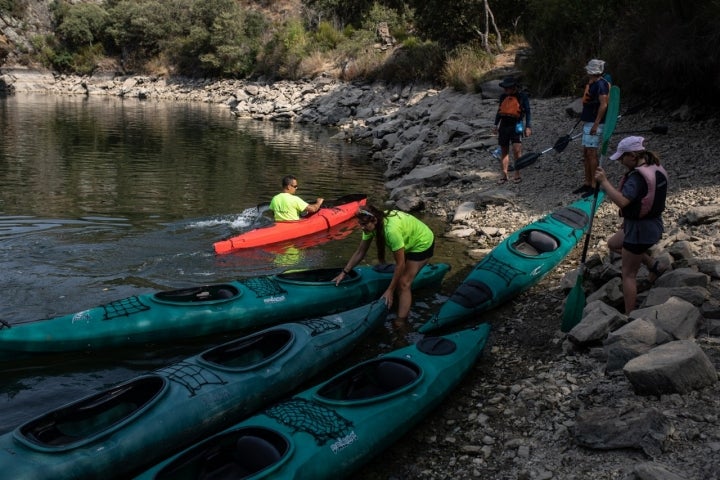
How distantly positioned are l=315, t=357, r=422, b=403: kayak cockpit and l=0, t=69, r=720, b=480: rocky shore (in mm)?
409

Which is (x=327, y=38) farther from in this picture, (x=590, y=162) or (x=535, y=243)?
(x=535, y=243)

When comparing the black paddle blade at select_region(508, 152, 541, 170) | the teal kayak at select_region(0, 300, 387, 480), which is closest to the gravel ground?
the teal kayak at select_region(0, 300, 387, 480)

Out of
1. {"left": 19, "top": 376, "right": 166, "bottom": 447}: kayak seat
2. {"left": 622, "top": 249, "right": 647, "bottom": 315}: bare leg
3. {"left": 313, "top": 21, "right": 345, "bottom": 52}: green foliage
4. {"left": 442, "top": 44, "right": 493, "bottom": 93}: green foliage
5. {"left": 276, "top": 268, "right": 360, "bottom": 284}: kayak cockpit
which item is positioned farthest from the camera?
{"left": 313, "top": 21, "right": 345, "bottom": 52}: green foliage

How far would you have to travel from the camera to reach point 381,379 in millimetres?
5293

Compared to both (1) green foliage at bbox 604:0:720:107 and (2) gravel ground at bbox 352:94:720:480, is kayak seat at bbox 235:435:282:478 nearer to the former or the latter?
(2) gravel ground at bbox 352:94:720:480

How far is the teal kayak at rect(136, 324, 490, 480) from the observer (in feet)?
13.1

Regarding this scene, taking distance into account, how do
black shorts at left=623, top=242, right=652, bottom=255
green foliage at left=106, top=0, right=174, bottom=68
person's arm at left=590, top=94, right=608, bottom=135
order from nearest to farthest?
black shorts at left=623, top=242, right=652, bottom=255, person's arm at left=590, top=94, right=608, bottom=135, green foliage at left=106, top=0, right=174, bottom=68

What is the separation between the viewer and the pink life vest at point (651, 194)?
204 inches

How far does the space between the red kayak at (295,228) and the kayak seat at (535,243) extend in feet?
12.7

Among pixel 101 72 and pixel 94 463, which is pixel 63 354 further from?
pixel 101 72

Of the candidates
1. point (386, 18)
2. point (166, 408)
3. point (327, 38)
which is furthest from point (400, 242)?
point (327, 38)

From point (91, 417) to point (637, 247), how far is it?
4760 mm

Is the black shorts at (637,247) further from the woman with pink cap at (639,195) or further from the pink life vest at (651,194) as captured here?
the pink life vest at (651,194)

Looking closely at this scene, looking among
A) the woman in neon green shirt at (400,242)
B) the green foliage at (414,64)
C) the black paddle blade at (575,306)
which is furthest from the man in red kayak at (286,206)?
the green foliage at (414,64)
